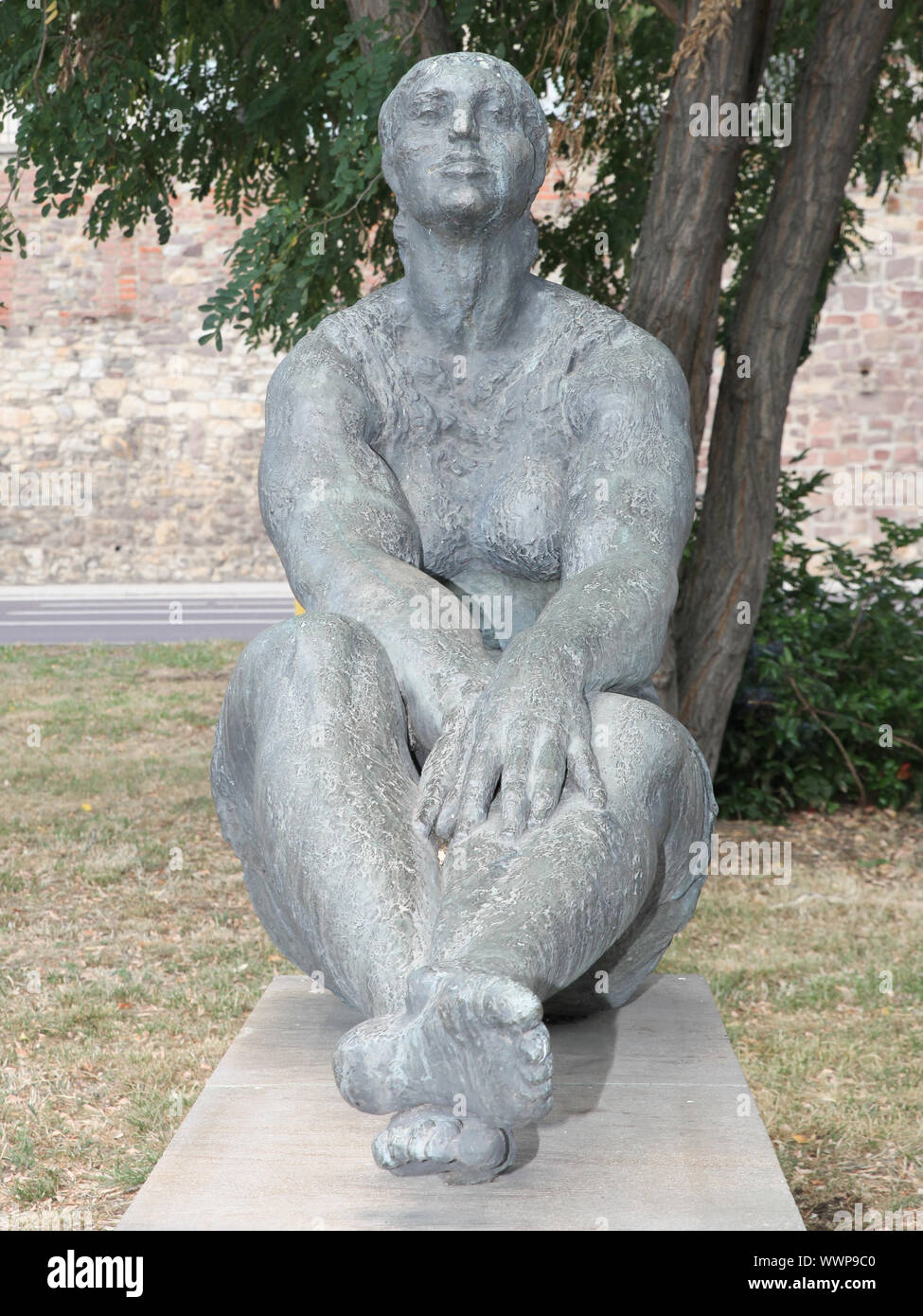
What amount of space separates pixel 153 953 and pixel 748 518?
261 cm

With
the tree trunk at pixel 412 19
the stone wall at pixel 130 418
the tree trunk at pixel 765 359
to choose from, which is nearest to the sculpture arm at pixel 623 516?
the tree trunk at pixel 412 19

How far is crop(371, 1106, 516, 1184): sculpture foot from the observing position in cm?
189

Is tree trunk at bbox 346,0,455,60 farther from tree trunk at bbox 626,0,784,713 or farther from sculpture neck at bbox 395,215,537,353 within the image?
sculpture neck at bbox 395,215,537,353

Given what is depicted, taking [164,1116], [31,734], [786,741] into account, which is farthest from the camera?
[31,734]

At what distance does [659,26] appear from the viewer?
20.4 ft

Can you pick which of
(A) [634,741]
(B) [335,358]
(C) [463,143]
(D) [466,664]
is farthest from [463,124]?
(A) [634,741]

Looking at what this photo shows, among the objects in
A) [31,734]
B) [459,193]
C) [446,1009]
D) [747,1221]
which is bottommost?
[31,734]

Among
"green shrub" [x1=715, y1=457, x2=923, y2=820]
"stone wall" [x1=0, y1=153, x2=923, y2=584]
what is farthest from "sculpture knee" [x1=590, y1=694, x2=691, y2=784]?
"stone wall" [x1=0, y1=153, x2=923, y2=584]

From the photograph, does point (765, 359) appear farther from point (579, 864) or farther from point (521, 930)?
point (521, 930)

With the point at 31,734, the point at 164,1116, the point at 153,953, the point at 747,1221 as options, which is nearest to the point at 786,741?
the point at 153,953

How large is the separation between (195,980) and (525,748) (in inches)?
116

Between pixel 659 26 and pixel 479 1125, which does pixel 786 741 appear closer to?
pixel 659 26

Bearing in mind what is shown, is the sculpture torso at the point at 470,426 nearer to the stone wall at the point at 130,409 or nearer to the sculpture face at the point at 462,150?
the sculpture face at the point at 462,150

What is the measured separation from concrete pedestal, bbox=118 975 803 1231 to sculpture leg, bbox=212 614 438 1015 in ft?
0.69
